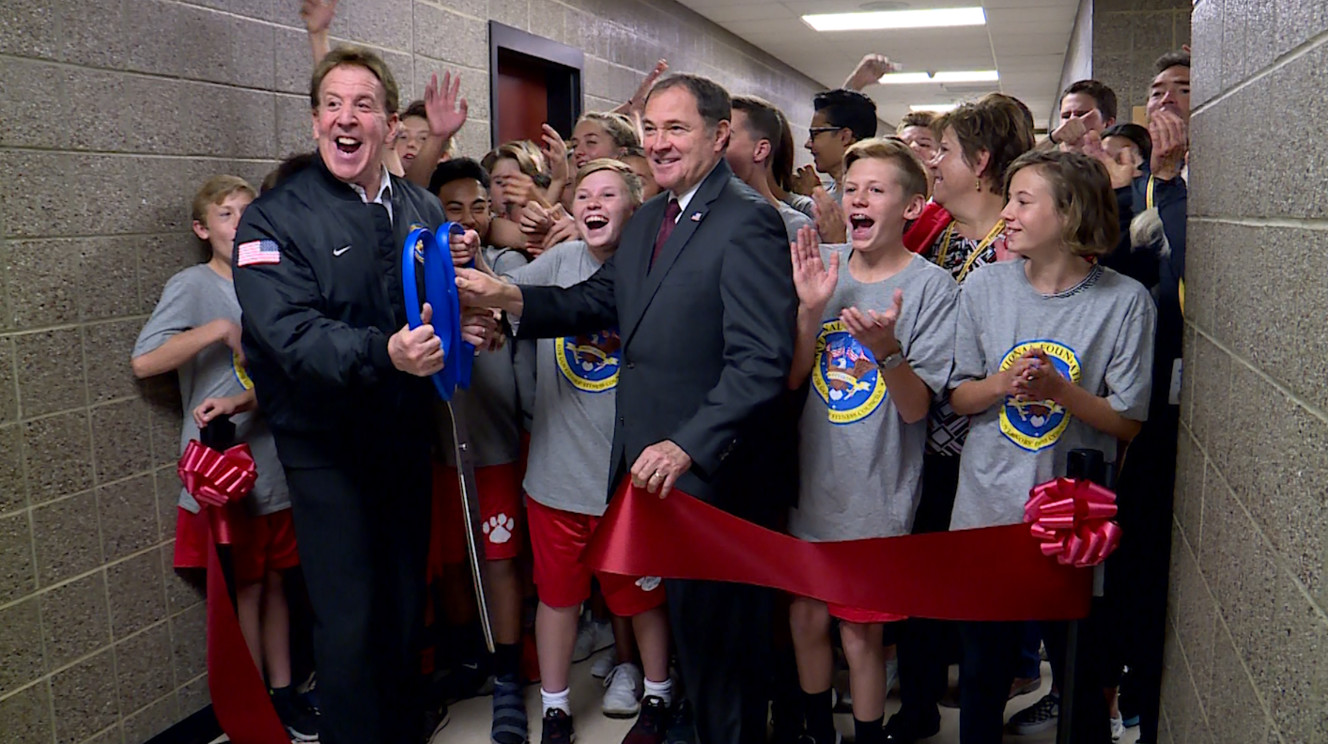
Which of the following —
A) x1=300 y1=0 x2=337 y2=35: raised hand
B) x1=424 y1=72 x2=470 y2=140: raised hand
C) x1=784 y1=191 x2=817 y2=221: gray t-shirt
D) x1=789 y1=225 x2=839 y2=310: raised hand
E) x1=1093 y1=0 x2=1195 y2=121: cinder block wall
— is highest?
x1=1093 y1=0 x2=1195 y2=121: cinder block wall

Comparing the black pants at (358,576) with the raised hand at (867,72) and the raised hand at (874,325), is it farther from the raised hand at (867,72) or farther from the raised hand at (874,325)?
the raised hand at (867,72)

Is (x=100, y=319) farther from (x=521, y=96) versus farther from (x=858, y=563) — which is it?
(x=521, y=96)

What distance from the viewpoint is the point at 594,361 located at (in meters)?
2.80

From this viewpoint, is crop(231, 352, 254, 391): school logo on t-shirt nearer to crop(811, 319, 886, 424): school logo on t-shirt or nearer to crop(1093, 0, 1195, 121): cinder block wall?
crop(811, 319, 886, 424): school logo on t-shirt

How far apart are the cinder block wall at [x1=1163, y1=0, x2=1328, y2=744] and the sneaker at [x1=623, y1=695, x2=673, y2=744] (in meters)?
1.29

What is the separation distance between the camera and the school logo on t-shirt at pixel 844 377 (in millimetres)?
2398

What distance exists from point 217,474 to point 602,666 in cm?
130

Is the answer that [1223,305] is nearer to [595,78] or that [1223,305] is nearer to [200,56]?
[200,56]

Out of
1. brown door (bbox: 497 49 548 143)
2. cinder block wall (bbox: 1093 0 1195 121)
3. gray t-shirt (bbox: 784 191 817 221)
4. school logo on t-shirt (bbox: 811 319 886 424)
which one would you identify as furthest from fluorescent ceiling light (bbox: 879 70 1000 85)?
school logo on t-shirt (bbox: 811 319 886 424)

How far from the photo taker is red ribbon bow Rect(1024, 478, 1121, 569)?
194cm

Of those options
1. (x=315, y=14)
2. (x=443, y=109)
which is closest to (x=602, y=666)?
(x=443, y=109)

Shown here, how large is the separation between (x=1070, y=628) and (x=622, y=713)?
141cm

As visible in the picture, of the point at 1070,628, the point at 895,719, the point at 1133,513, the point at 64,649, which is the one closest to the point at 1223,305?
the point at 1070,628

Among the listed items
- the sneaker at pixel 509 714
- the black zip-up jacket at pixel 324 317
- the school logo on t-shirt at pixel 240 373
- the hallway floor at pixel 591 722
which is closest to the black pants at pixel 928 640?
the hallway floor at pixel 591 722
